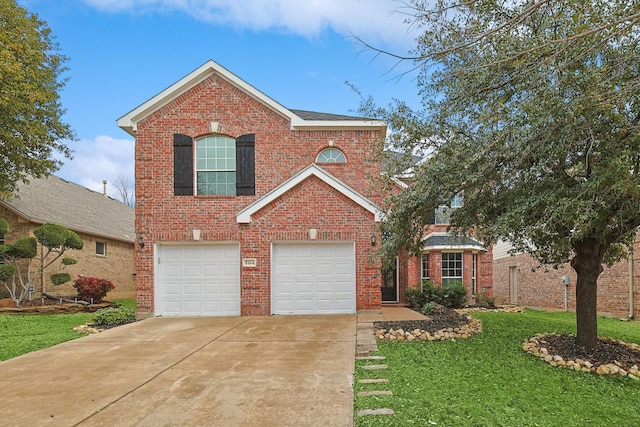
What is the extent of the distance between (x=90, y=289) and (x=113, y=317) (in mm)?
5964

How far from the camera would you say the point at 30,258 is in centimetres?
1534

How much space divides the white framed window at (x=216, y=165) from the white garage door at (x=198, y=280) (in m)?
1.72

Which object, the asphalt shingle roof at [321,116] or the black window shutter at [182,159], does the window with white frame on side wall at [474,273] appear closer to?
the asphalt shingle roof at [321,116]

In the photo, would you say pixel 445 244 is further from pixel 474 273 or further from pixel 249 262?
pixel 249 262

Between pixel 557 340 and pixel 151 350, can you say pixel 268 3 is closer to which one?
pixel 151 350

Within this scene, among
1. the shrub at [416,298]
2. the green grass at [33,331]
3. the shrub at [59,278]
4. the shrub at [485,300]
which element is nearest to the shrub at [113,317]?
the green grass at [33,331]

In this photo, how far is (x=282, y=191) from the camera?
1175cm

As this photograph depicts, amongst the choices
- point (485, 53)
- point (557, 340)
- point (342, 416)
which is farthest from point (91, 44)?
point (557, 340)

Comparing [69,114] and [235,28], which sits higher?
[235,28]

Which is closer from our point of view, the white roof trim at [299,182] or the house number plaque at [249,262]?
the white roof trim at [299,182]

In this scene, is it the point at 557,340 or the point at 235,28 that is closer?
the point at 557,340

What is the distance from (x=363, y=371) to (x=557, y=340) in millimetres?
4223

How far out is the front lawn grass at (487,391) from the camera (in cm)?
435

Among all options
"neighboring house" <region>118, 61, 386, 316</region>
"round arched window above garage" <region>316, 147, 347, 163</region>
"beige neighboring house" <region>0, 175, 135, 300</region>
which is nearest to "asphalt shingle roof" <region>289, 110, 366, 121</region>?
"neighboring house" <region>118, 61, 386, 316</region>
